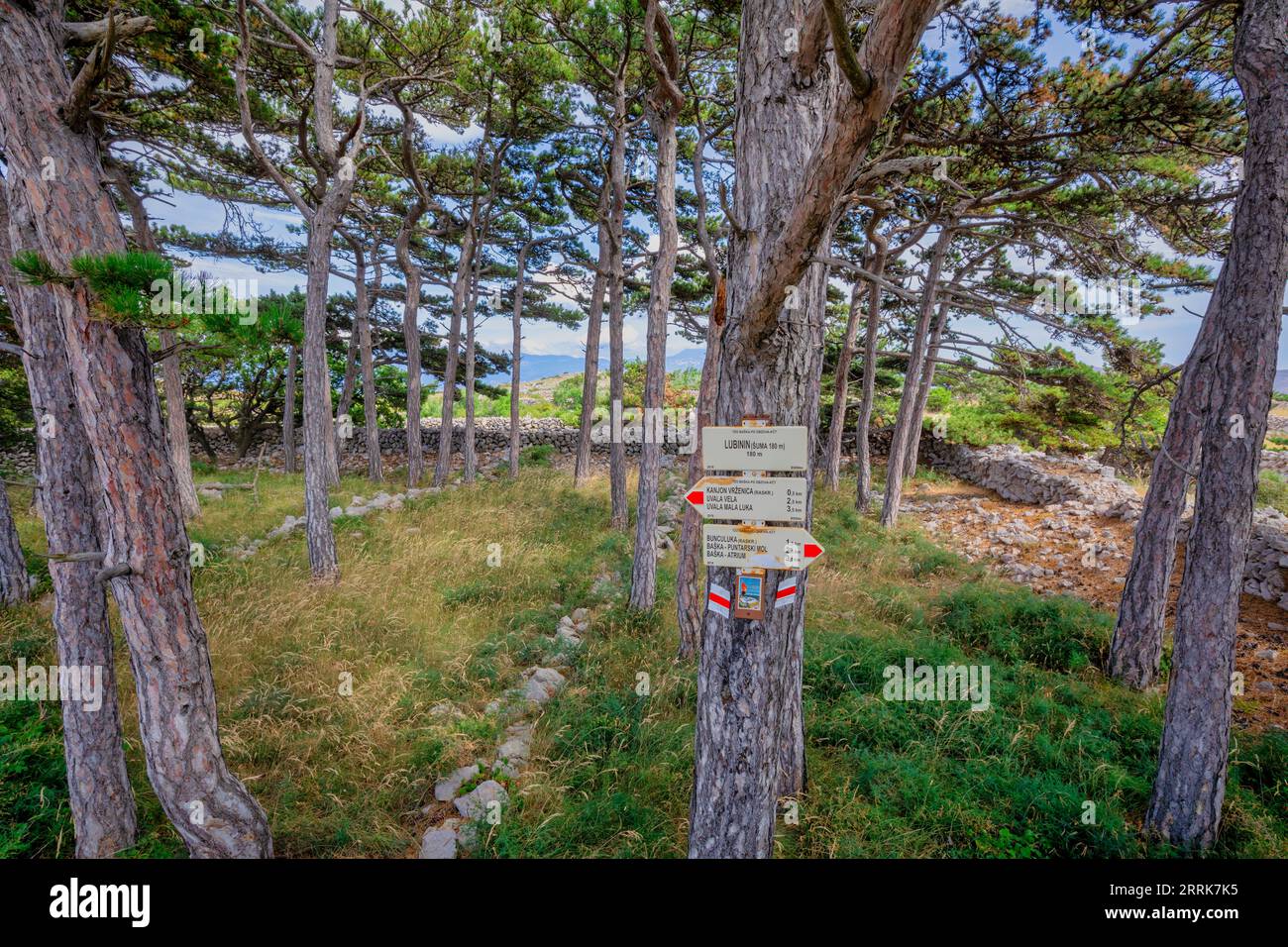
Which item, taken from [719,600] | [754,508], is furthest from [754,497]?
[719,600]

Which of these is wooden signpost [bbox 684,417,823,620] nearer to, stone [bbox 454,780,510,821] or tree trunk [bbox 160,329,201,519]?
stone [bbox 454,780,510,821]

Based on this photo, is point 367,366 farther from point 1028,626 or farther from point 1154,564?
point 1154,564

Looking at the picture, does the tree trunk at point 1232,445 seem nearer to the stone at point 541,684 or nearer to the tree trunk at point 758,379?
the tree trunk at point 758,379

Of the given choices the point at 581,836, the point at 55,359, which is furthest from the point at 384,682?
the point at 55,359

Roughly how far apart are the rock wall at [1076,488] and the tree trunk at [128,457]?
8655mm

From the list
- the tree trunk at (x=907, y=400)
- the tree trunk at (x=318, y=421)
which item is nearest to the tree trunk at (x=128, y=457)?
the tree trunk at (x=318, y=421)

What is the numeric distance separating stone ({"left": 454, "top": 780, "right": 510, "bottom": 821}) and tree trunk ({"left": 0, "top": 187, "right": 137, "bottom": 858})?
2.00 metres

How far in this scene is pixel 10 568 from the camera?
18.1 feet

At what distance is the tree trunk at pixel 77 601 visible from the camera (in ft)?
9.37

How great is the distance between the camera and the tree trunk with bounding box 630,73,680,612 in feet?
18.5

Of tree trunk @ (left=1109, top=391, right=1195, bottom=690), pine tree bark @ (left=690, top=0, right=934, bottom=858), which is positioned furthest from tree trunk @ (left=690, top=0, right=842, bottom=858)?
tree trunk @ (left=1109, top=391, right=1195, bottom=690)
